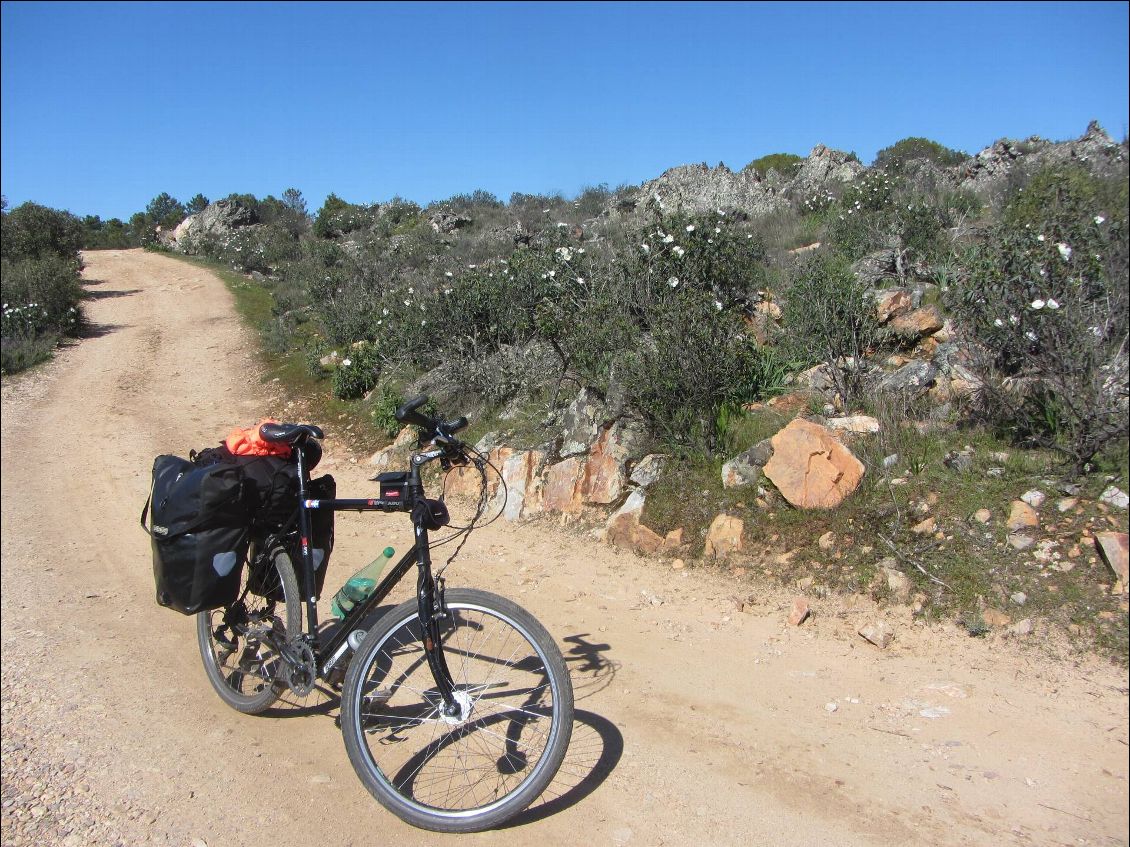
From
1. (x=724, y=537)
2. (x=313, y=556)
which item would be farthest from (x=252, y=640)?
(x=724, y=537)

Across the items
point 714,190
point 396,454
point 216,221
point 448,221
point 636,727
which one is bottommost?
point 636,727

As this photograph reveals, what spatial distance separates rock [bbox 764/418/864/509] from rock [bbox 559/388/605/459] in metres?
1.79

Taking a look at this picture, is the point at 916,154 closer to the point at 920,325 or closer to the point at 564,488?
the point at 920,325

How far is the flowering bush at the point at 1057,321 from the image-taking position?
4572mm

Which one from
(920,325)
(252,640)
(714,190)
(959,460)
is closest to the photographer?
(252,640)

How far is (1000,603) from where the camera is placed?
428 centimetres

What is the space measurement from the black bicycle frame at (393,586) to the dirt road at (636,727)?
477mm

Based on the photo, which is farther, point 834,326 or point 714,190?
point 714,190

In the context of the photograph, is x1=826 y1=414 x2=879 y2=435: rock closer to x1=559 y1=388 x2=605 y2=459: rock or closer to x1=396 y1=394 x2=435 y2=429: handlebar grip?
x1=559 y1=388 x2=605 y2=459: rock

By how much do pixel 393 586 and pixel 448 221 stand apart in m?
19.8

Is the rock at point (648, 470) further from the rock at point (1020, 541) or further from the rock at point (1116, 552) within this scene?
the rock at point (1116, 552)

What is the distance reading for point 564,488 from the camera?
263 inches

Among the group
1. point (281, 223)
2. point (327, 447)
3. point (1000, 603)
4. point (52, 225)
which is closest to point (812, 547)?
point (1000, 603)

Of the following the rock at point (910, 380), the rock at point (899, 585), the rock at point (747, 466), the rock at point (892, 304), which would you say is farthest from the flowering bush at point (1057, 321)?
the rock at point (892, 304)
